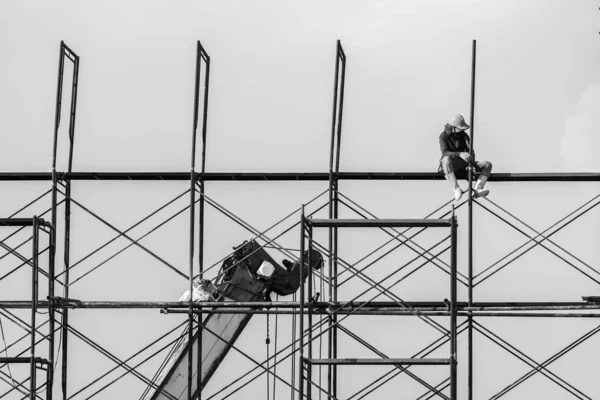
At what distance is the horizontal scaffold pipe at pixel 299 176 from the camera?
31.2 metres

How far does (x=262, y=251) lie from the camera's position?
105 ft

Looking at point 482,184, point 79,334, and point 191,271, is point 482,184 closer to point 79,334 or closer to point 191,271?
point 191,271

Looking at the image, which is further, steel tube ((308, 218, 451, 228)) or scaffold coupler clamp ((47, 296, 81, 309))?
scaffold coupler clamp ((47, 296, 81, 309))

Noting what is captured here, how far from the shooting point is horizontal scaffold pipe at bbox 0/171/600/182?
3116 centimetres

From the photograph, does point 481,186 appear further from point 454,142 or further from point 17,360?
point 17,360

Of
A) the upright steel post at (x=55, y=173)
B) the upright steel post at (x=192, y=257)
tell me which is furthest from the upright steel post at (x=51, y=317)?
the upright steel post at (x=192, y=257)

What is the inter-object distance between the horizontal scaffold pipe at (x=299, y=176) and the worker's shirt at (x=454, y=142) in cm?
46

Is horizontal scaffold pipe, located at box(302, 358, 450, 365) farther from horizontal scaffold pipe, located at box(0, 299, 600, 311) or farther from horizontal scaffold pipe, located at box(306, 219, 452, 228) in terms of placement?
horizontal scaffold pipe, located at box(306, 219, 452, 228)

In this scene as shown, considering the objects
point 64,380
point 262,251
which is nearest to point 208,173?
point 262,251

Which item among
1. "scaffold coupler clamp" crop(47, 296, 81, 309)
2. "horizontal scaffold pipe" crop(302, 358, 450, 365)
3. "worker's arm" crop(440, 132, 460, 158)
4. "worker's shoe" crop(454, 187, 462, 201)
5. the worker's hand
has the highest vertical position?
"worker's arm" crop(440, 132, 460, 158)

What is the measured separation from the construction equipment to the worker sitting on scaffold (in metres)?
2.75

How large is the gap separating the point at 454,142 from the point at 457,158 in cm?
32

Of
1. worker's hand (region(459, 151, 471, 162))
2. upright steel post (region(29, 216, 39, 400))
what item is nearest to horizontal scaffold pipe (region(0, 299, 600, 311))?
upright steel post (region(29, 216, 39, 400))

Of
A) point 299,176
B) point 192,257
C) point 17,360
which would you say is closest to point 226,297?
point 192,257
